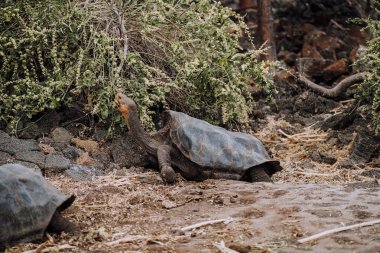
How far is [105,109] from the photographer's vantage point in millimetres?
6887

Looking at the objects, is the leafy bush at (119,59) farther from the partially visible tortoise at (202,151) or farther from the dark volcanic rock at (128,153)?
the partially visible tortoise at (202,151)

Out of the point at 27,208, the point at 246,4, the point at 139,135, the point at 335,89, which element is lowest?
the point at 27,208

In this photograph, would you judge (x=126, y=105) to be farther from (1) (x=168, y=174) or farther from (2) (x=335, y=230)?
(2) (x=335, y=230)

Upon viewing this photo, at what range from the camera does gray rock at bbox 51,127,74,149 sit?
6.85 metres

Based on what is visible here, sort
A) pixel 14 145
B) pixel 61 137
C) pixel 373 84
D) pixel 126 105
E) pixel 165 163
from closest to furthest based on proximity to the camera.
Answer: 1. pixel 165 163
2. pixel 126 105
3. pixel 14 145
4. pixel 61 137
5. pixel 373 84

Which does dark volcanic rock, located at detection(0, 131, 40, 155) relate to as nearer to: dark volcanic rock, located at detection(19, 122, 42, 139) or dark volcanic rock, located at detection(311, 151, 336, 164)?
dark volcanic rock, located at detection(19, 122, 42, 139)

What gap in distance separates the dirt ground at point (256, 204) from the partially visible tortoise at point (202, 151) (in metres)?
0.17

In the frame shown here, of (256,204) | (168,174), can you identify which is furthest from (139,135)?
(256,204)

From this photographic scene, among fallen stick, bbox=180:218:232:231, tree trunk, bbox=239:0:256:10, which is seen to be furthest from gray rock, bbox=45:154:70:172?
tree trunk, bbox=239:0:256:10

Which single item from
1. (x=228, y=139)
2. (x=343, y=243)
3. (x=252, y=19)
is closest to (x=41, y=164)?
(x=228, y=139)

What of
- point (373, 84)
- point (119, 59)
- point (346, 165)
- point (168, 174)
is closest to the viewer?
point (168, 174)

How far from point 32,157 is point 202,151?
5.84 feet

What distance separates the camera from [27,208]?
4.08 metres

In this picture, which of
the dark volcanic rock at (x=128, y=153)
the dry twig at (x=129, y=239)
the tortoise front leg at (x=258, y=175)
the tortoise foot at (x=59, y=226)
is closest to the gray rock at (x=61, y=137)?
the dark volcanic rock at (x=128, y=153)
